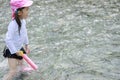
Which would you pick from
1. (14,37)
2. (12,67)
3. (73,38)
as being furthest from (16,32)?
(73,38)

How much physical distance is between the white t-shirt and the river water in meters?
0.61

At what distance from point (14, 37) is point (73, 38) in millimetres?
1925

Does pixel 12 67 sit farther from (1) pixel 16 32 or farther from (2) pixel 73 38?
(2) pixel 73 38

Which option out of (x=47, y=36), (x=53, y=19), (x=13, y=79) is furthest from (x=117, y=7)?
(x=13, y=79)

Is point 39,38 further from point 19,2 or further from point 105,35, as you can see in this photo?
point 19,2

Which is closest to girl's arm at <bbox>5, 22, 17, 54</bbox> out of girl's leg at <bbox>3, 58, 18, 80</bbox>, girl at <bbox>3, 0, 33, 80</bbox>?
girl at <bbox>3, 0, 33, 80</bbox>

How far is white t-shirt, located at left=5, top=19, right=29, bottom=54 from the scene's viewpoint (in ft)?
14.2

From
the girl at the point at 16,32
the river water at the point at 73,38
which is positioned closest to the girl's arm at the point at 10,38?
the girl at the point at 16,32

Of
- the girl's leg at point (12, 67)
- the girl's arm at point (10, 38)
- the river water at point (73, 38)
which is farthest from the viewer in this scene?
the river water at point (73, 38)

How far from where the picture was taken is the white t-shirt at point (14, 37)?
4.32 m

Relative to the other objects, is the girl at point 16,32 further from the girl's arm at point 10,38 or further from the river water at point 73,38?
the river water at point 73,38

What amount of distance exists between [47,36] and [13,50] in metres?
2.01

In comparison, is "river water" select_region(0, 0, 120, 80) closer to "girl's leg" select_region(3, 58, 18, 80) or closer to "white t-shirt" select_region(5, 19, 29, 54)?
"girl's leg" select_region(3, 58, 18, 80)

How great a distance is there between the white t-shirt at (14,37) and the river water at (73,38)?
2.00 ft
